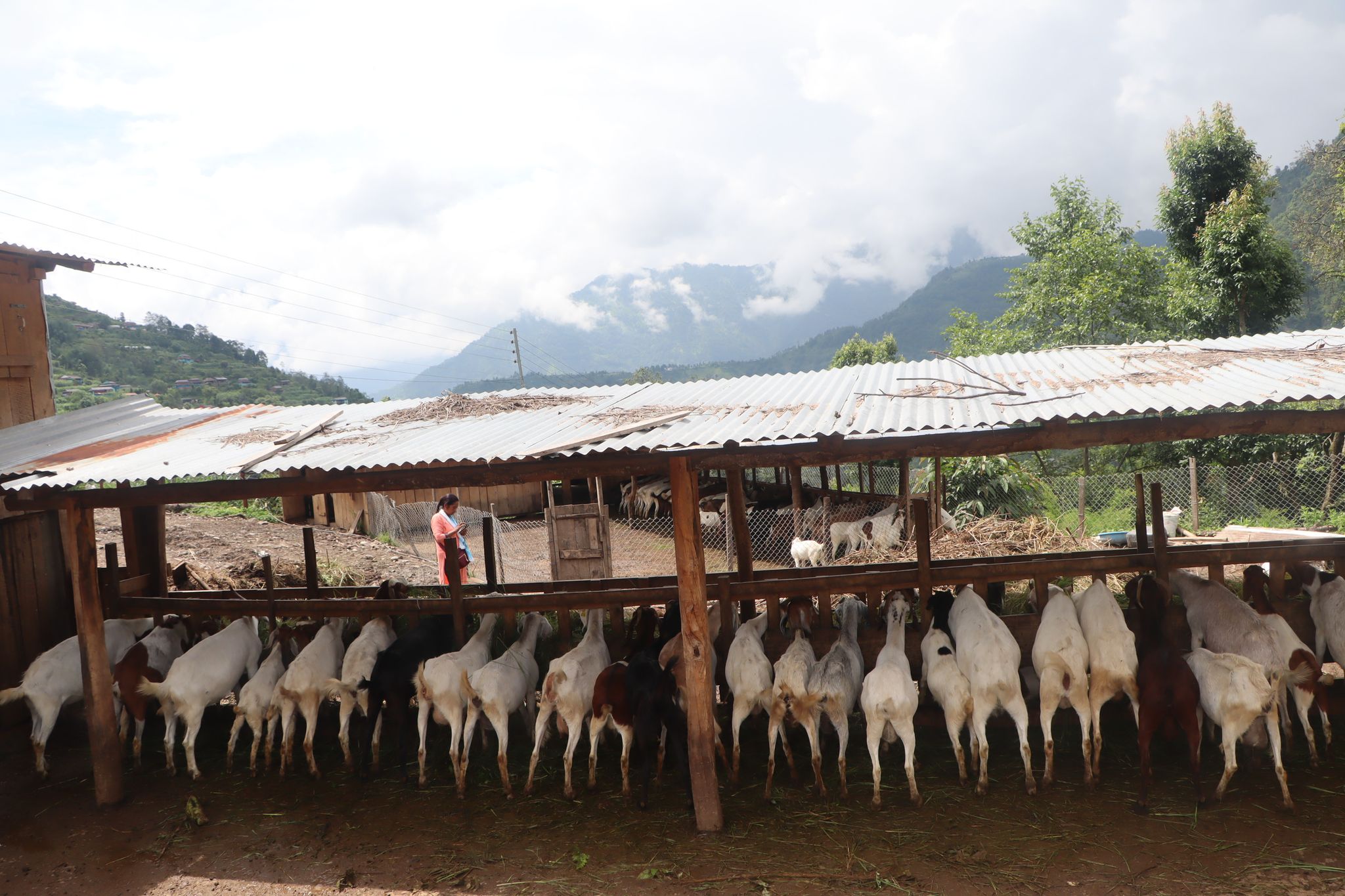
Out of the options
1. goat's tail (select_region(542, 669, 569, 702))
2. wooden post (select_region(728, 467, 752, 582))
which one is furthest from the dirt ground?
wooden post (select_region(728, 467, 752, 582))

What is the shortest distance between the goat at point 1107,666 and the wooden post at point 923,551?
3.37 feet

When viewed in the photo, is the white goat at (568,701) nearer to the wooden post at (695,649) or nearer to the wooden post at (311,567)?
the wooden post at (695,649)

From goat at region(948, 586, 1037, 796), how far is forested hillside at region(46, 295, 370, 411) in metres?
28.4

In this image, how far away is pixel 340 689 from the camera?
18.8ft

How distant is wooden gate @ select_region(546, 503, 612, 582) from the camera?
12141 mm

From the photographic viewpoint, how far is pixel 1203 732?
534cm

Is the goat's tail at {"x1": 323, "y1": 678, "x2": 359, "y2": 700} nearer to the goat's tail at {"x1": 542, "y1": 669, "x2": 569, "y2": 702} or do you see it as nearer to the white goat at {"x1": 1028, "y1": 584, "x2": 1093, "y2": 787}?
the goat's tail at {"x1": 542, "y1": 669, "x2": 569, "y2": 702}

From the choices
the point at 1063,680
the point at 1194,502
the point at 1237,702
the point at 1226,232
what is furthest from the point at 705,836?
the point at 1226,232

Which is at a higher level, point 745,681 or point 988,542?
point 745,681

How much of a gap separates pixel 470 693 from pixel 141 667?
2.74m

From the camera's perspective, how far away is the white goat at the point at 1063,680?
4820mm

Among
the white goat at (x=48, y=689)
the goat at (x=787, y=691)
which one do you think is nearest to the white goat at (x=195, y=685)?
the white goat at (x=48, y=689)

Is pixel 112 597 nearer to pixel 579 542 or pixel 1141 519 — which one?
pixel 579 542

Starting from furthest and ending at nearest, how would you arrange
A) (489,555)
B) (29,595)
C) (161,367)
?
(161,367)
(29,595)
(489,555)
